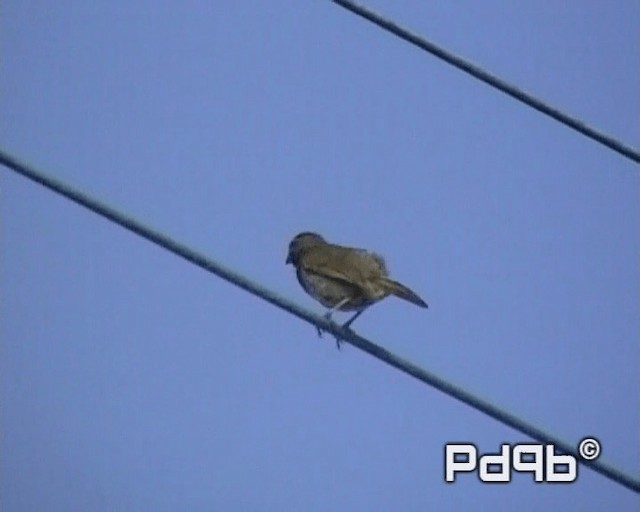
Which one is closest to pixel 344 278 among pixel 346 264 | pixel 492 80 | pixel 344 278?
pixel 344 278

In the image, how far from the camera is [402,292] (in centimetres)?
598

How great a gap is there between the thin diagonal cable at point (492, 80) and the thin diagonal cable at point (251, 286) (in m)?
1.02

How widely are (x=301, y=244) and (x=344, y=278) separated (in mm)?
1305

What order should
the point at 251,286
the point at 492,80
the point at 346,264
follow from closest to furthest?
the point at 251,286 → the point at 492,80 → the point at 346,264

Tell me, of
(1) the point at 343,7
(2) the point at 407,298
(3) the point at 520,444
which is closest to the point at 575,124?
(1) the point at 343,7

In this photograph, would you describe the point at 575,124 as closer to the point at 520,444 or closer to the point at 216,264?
the point at 216,264

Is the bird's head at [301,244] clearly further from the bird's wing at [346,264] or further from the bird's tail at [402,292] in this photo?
the bird's tail at [402,292]

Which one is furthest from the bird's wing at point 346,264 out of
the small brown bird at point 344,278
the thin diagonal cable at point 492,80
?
the thin diagonal cable at point 492,80

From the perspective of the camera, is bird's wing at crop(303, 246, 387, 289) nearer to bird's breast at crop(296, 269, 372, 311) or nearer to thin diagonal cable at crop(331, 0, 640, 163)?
bird's breast at crop(296, 269, 372, 311)

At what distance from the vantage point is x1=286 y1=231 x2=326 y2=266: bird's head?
768 centimetres

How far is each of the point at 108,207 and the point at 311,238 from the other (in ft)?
13.8

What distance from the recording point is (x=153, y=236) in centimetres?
391

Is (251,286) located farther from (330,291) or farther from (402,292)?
(330,291)

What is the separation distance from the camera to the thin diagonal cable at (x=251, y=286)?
3.86 meters
